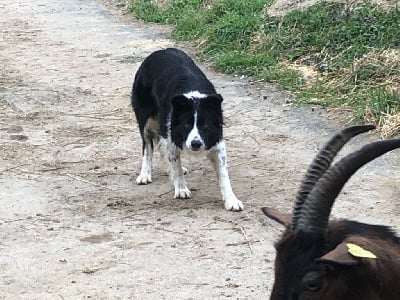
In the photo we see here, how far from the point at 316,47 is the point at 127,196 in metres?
5.36

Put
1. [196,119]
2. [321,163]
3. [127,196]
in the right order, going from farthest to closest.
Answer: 1. [127,196]
2. [196,119]
3. [321,163]

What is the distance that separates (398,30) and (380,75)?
1.09 meters

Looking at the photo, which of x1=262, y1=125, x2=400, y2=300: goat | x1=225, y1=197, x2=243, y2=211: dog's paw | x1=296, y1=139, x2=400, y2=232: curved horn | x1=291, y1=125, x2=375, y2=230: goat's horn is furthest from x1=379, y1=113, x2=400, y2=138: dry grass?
x1=296, y1=139, x2=400, y2=232: curved horn

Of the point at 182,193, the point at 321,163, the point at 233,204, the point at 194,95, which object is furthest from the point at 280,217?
the point at 182,193

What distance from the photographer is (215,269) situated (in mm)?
6977

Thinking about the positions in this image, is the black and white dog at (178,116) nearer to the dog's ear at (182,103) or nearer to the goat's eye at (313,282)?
the dog's ear at (182,103)

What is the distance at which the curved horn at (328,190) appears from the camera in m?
4.32

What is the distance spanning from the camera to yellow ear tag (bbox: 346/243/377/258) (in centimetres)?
399

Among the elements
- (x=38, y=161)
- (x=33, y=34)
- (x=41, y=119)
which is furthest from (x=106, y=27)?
(x=38, y=161)

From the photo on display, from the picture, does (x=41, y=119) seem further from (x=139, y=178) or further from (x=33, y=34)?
(x=33, y=34)

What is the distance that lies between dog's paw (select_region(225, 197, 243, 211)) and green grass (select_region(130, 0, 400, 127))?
8.93 feet

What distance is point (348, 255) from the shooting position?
404 centimetres

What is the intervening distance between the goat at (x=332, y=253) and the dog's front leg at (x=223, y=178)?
11.9 ft

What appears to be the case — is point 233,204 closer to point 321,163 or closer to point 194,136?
point 194,136
